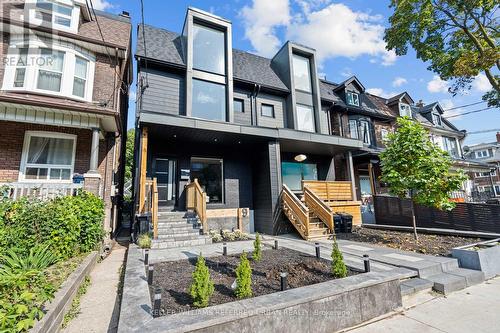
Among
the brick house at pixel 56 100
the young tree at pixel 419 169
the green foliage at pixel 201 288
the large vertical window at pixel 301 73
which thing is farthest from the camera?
the large vertical window at pixel 301 73

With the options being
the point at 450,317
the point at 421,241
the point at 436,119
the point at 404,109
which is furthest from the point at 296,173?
the point at 436,119

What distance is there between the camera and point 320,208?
8852mm

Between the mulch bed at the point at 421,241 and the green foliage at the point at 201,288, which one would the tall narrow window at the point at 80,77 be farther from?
the mulch bed at the point at 421,241

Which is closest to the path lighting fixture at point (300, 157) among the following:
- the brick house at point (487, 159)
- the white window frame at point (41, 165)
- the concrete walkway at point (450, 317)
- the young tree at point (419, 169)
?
the young tree at point (419, 169)

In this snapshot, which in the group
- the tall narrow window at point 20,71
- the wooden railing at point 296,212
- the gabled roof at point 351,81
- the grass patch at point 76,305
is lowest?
the grass patch at point 76,305

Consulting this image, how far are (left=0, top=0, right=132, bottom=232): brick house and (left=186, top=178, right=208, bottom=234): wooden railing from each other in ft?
9.22

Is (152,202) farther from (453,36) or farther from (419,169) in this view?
(453,36)

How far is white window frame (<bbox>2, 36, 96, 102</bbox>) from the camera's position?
754 centimetres

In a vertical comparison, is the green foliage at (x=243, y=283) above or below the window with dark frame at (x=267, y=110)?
below

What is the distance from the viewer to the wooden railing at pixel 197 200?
7848 mm

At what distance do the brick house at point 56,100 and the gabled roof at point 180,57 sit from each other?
1.48m

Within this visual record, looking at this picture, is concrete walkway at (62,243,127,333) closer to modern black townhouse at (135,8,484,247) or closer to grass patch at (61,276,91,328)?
grass patch at (61,276,91,328)

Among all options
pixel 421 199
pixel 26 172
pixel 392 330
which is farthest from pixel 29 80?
pixel 421 199

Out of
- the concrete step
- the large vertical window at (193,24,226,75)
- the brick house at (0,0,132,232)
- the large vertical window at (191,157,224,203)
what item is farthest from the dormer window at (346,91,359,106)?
the concrete step
